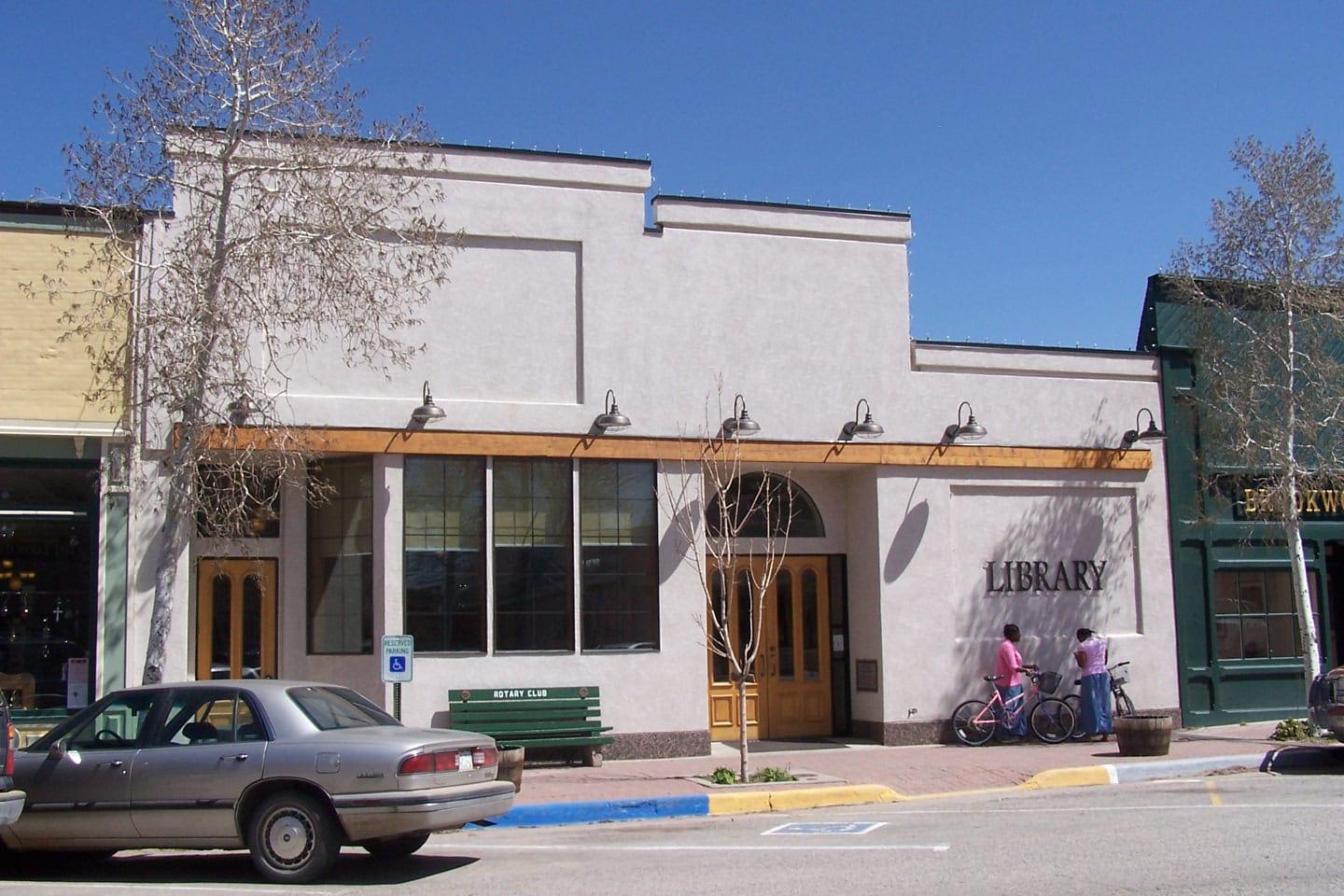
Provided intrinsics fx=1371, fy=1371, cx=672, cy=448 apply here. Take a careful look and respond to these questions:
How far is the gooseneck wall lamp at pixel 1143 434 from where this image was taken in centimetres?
1869

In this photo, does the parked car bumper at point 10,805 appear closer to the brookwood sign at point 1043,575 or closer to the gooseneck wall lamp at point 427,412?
the gooseneck wall lamp at point 427,412

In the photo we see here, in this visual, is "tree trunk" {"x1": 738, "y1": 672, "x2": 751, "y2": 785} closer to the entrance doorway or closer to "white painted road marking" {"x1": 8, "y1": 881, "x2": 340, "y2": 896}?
the entrance doorway

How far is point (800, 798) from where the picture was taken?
13516mm

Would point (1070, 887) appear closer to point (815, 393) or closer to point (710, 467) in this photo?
point (710, 467)

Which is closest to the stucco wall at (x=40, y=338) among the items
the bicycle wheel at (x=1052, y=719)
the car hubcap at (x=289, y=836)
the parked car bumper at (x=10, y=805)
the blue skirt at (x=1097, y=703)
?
the parked car bumper at (x=10, y=805)

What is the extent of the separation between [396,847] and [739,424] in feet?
25.0

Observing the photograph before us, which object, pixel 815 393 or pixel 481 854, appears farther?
pixel 815 393

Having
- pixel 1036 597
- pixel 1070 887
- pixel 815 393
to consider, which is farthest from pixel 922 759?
pixel 1070 887

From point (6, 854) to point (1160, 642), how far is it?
48.1ft

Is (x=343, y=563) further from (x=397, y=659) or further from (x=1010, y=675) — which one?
(x=1010, y=675)

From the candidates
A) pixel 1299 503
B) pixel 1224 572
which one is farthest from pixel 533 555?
pixel 1299 503

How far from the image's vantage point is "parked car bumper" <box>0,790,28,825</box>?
910cm

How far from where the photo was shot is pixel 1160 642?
1903 cm

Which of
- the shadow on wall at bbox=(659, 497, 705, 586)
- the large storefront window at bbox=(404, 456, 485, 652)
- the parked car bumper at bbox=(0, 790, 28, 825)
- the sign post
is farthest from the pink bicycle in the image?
the parked car bumper at bbox=(0, 790, 28, 825)
